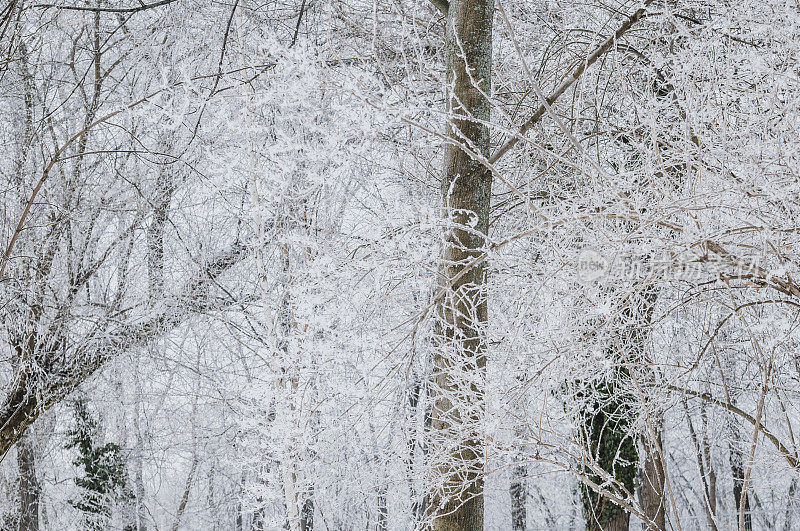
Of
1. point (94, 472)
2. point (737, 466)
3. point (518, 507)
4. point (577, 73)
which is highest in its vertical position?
→ point (577, 73)

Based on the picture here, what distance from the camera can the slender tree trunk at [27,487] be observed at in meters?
8.53

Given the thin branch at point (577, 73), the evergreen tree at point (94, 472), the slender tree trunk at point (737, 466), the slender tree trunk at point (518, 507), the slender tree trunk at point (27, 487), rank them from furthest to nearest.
Result: the slender tree trunk at point (518, 507), the evergreen tree at point (94, 472), the slender tree trunk at point (737, 466), the slender tree trunk at point (27, 487), the thin branch at point (577, 73)

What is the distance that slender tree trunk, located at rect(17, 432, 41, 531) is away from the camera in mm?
8531

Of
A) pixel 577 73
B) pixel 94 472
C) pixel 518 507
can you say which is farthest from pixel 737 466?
pixel 94 472

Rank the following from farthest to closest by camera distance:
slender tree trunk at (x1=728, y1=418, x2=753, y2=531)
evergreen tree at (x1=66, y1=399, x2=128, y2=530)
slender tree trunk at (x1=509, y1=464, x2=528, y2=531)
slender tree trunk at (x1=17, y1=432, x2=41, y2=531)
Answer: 1. slender tree trunk at (x1=509, y1=464, x2=528, y2=531)
2. evergreen tree at (x1=66, y1=399, x2=128, y2=530)
3. slender tree trunk at (x1=728, y1=418, x2=753, y2=531)
4. slender tree trunk at (x1=17, y1=432, x2=41, y2=531)

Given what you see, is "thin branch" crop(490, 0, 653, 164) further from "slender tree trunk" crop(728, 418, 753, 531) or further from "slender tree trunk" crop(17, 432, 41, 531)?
"slender tree trunk" crop(17, 432, 41, 531)

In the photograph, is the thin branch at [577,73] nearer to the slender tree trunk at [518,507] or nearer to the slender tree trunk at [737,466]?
the slender tree trunk at [737,466]

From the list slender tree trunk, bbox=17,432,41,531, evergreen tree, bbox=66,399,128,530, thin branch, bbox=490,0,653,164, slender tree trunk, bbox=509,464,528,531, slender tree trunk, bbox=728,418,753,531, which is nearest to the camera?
thin branch, bbox=490,0,653,164

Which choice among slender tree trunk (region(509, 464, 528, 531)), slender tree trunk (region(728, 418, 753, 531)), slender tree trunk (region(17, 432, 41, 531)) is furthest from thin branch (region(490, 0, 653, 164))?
slender tree trunk (region(509, 464, 528, 531))

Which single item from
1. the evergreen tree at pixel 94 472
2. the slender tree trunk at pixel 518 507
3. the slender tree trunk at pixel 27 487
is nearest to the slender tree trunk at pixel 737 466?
the slender tree trunk at pixel 518 507

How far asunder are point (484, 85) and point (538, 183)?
2.18 metres

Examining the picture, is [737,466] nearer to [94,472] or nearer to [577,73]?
[577,73]

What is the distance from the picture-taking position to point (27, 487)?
8.70 meters

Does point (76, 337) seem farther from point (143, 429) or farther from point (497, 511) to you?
point (497, 511)
